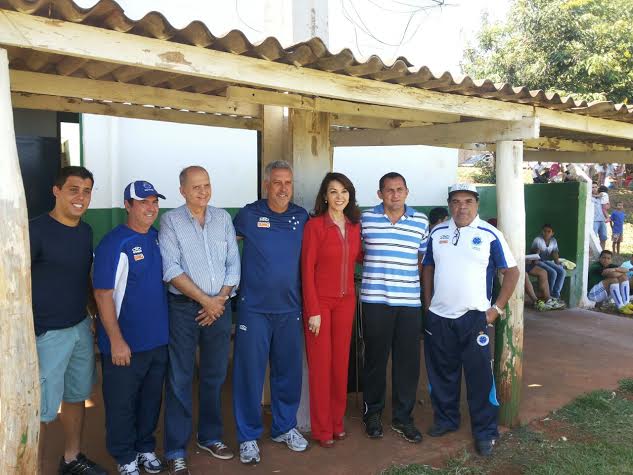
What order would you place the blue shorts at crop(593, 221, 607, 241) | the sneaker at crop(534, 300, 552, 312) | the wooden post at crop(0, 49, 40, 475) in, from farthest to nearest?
the blue shorts at crop(593, 221, 607, 241)
the sneaker at crop(534, 300, 552, 312)
the wooden post at crop(0, 49, 40, 475)

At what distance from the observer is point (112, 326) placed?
307cm

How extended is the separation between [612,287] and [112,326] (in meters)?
7.99

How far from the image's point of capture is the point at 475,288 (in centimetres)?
389

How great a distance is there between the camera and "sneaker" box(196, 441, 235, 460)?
145 inches

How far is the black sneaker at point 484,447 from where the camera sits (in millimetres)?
3936

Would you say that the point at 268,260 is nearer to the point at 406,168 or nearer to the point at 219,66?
the point at 219,66

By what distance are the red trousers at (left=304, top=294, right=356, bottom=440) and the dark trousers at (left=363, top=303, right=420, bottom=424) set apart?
7.3 inches

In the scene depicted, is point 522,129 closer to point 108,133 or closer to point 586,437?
point 586,437

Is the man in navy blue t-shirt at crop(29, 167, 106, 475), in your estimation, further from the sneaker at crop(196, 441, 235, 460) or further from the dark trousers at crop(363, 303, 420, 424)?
the dark trousers at crop(363, 303, 420, 424)

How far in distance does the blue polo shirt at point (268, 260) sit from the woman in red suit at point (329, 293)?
0.33ft

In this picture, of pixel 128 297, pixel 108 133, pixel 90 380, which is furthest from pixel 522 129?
pixel 108 133

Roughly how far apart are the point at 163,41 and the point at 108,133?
495 cm

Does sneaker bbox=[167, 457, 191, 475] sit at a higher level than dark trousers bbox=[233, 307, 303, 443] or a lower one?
lower

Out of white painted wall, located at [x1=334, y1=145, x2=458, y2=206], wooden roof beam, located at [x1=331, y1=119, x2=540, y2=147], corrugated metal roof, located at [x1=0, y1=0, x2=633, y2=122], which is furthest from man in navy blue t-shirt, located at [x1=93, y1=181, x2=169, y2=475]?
white painted wall, located at [x1=334, y1=145, x2=458, y2=206]
